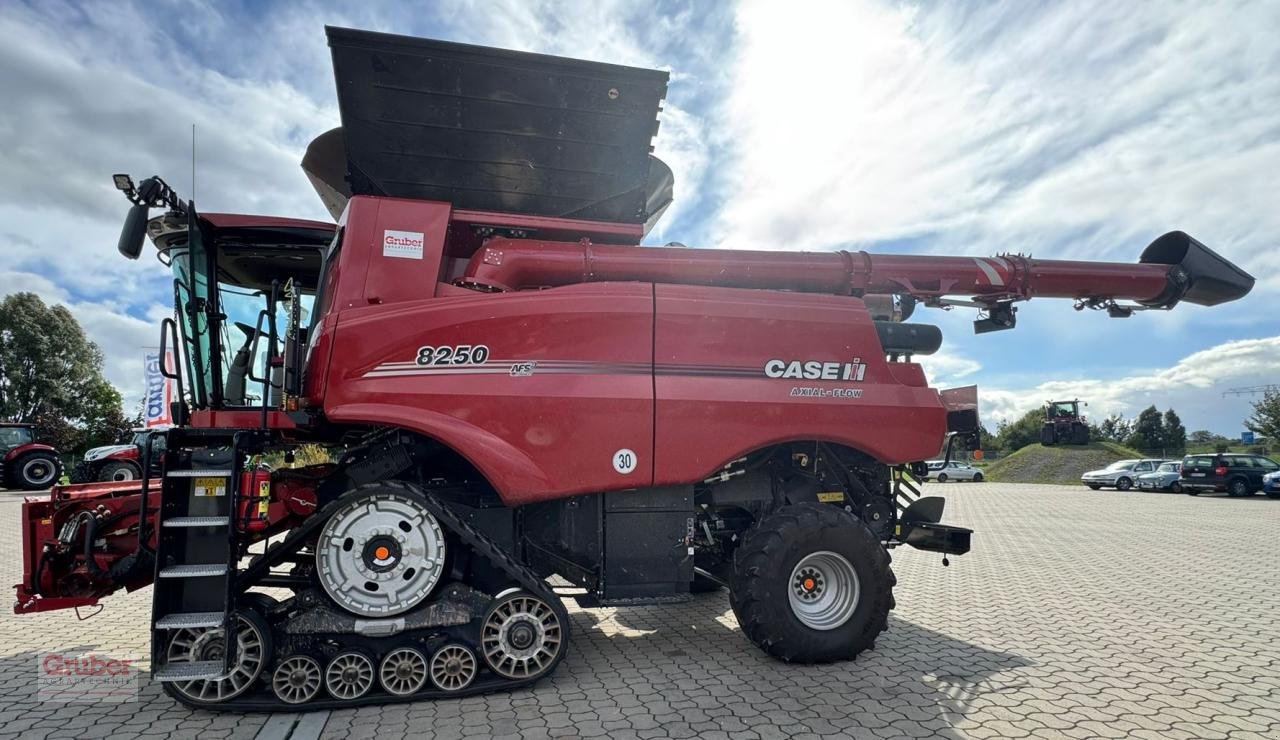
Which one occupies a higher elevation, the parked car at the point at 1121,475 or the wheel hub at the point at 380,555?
the wheel hub at the point at 380,555

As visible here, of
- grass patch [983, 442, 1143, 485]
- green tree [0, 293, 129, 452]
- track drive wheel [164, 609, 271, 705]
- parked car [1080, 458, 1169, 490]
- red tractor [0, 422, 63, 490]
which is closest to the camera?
track drive wheel [164, 609, 271, 705]

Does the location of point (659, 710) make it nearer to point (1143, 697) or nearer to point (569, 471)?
point (569, 471)

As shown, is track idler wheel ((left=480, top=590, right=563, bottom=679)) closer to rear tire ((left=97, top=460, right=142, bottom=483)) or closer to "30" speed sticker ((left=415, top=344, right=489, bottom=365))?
"30" speed sticker ((left=415, top=344, right=489, bottom=365))

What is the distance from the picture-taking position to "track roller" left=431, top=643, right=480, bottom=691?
4188mm

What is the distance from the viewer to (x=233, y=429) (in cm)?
420

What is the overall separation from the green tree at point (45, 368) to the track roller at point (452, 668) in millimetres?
44412

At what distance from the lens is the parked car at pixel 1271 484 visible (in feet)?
72.9

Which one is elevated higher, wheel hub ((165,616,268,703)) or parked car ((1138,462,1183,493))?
wheel hub ((165,616,268,703))

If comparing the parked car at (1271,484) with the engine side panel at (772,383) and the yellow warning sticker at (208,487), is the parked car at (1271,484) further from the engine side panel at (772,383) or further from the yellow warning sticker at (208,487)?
the yellow warning sticker at (208,487)

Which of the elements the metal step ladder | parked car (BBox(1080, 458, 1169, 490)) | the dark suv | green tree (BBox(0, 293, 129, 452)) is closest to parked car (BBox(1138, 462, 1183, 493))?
the dark suv

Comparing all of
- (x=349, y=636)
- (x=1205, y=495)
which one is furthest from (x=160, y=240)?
(x=1205, y=495)

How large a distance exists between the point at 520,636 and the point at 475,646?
0.92ft

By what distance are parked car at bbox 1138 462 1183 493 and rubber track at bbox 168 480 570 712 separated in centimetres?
2943

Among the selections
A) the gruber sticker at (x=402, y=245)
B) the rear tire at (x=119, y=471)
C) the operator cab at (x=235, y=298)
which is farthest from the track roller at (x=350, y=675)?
the rear tire at (x=119, y=471)
